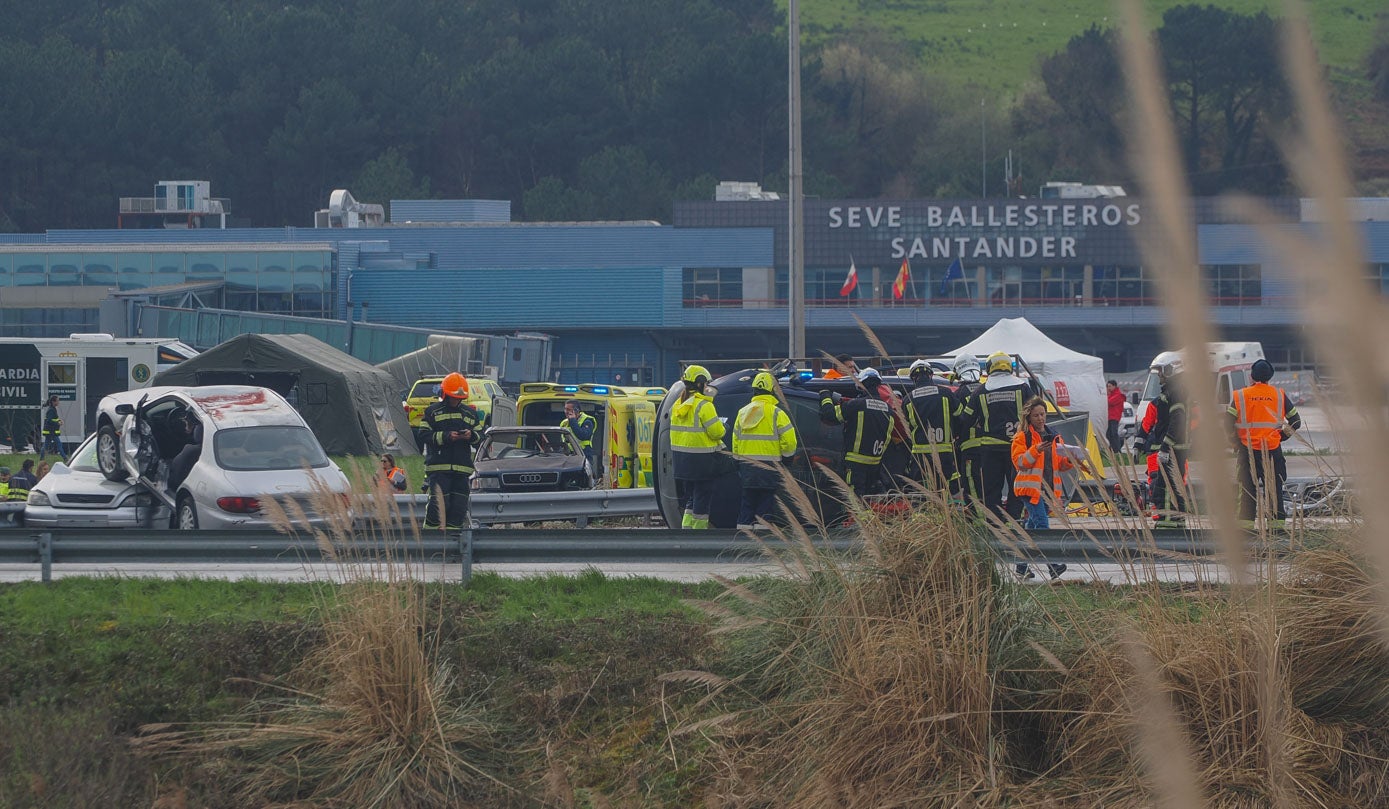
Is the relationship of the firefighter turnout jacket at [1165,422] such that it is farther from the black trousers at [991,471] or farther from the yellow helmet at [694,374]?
the yellow helmet at [694,374]

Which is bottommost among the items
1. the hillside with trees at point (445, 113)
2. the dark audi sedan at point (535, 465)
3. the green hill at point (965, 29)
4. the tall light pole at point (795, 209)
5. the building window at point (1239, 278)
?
the dark audi sedan at point (535, 465)

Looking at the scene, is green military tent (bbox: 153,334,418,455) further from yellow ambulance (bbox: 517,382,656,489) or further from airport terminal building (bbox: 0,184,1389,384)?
airport terminal building (bbox: 0,184,1389,384)

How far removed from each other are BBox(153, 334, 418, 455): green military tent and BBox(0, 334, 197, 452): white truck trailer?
3.33 meters

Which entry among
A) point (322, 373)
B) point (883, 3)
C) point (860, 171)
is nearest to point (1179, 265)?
point (322, 373)

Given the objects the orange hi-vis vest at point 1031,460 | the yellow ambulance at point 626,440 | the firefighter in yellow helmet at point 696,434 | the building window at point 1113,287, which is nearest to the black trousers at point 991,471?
the orange hi-vis vest at point 1031,460

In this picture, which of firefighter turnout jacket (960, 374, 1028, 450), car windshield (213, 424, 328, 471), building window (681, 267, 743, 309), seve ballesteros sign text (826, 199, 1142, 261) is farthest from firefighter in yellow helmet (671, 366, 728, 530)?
seve ballesteros sign text (826, 199, 1142, 261)

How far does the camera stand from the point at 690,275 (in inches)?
2621

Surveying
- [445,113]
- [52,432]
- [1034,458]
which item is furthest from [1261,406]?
[445,113]

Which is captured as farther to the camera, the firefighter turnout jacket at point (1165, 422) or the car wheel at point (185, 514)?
the car wheel at point (185, 514)

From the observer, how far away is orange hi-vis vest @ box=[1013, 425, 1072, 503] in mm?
10148

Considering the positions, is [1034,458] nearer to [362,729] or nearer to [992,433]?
[992,433]

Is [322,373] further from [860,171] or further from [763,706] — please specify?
[860,171]

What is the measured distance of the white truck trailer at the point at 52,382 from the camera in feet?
95.0

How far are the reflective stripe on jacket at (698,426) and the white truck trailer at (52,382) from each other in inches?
806
